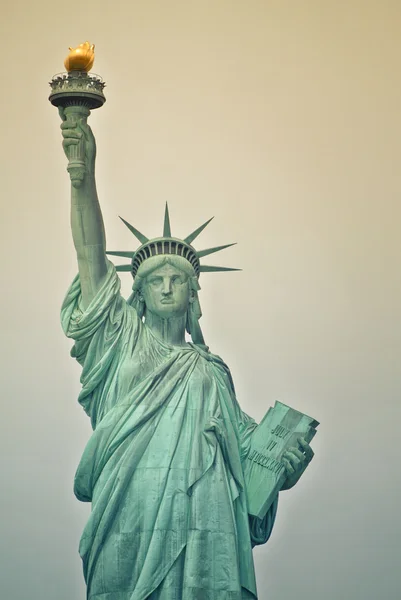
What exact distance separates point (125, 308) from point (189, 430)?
1530 millimetres

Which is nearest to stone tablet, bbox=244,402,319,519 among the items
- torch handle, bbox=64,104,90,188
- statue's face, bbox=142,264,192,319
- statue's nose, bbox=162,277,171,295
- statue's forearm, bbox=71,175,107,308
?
statue's face, bbox=142,264,192,319

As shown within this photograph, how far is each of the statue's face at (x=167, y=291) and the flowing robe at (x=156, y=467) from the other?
9.8 inches

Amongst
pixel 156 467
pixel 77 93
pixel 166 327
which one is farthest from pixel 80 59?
pixel 156 467

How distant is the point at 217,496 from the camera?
17219 millimetres

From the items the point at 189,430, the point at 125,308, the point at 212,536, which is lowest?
the point at 212,536

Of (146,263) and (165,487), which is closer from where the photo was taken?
(165,487)

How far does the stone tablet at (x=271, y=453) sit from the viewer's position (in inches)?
696

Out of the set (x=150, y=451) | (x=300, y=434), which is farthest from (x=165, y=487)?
(x=300, y=434)

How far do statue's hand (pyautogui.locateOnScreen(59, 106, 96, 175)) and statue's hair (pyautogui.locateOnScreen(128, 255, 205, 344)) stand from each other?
1.30 metres

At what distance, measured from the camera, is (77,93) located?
56.5ft

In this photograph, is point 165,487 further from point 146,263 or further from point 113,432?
point 146,263

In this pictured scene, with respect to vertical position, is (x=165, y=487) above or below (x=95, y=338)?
below

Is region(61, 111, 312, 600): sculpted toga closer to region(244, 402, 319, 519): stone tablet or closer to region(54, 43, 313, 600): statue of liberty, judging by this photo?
region(54, 43, 313, 600): statue of liberty

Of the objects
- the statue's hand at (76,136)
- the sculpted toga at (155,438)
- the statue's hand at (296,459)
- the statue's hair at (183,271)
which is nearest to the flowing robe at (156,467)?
the sculpted toga at (155,438)
